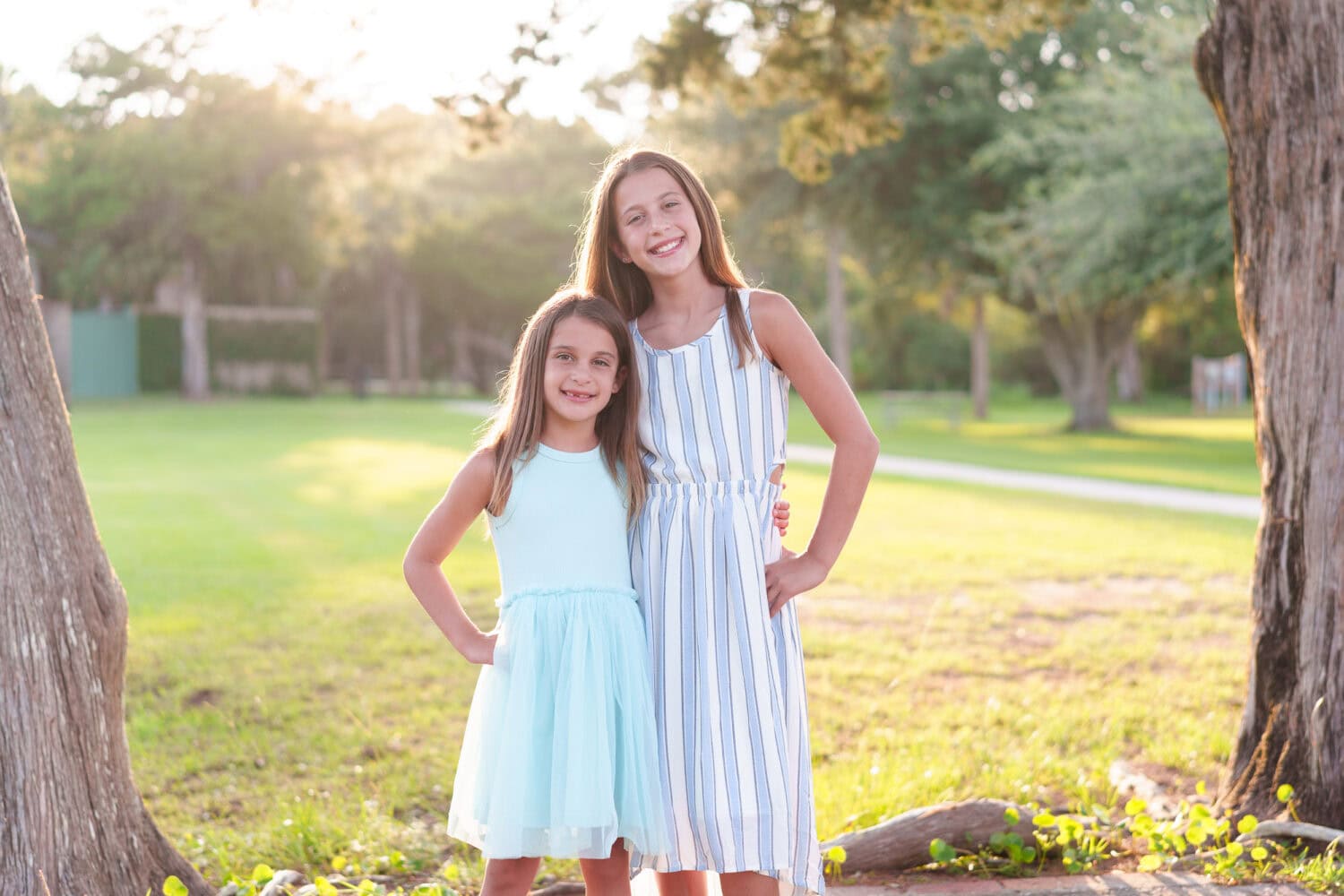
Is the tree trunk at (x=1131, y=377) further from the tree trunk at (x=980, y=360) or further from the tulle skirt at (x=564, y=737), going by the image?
the tulle skirt at (x=564, y=737)

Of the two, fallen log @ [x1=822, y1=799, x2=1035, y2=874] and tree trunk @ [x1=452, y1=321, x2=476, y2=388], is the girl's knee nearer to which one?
fallen log @ [x1=822, y1=799, x2=1035, y2=874]

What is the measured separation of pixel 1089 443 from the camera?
69.4ft

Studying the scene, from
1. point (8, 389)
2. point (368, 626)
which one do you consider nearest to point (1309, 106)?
point (8, 389)

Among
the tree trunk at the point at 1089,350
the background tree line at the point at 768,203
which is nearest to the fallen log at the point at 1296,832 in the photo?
the background tree line at the point at 768,203

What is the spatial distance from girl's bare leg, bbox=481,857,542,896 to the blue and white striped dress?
261 millimetres

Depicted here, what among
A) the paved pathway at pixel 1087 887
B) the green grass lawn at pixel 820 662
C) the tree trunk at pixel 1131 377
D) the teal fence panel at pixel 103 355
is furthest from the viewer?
the tree trunk at pixel 1131 377

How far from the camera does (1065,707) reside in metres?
4.95

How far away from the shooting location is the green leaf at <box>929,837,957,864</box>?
3197 millimetres

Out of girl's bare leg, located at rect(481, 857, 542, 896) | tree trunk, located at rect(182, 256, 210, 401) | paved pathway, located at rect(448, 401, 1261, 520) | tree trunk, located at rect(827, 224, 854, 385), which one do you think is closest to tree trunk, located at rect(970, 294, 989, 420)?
tree trunk, located at rect(827, 224, 854, 385)

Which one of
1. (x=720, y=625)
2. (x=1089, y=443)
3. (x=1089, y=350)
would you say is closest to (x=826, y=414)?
(x=720, y=625)

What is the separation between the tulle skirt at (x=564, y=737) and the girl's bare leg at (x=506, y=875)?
7 centimetres

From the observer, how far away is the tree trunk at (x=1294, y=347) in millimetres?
3145

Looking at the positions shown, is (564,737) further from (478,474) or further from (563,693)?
(478,474)

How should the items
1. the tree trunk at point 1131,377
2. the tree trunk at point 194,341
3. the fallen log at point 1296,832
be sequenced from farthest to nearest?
the tree trunk at point 1131,377 < the tree trunk at point 194,341 < the fallen log at point 1296,832
